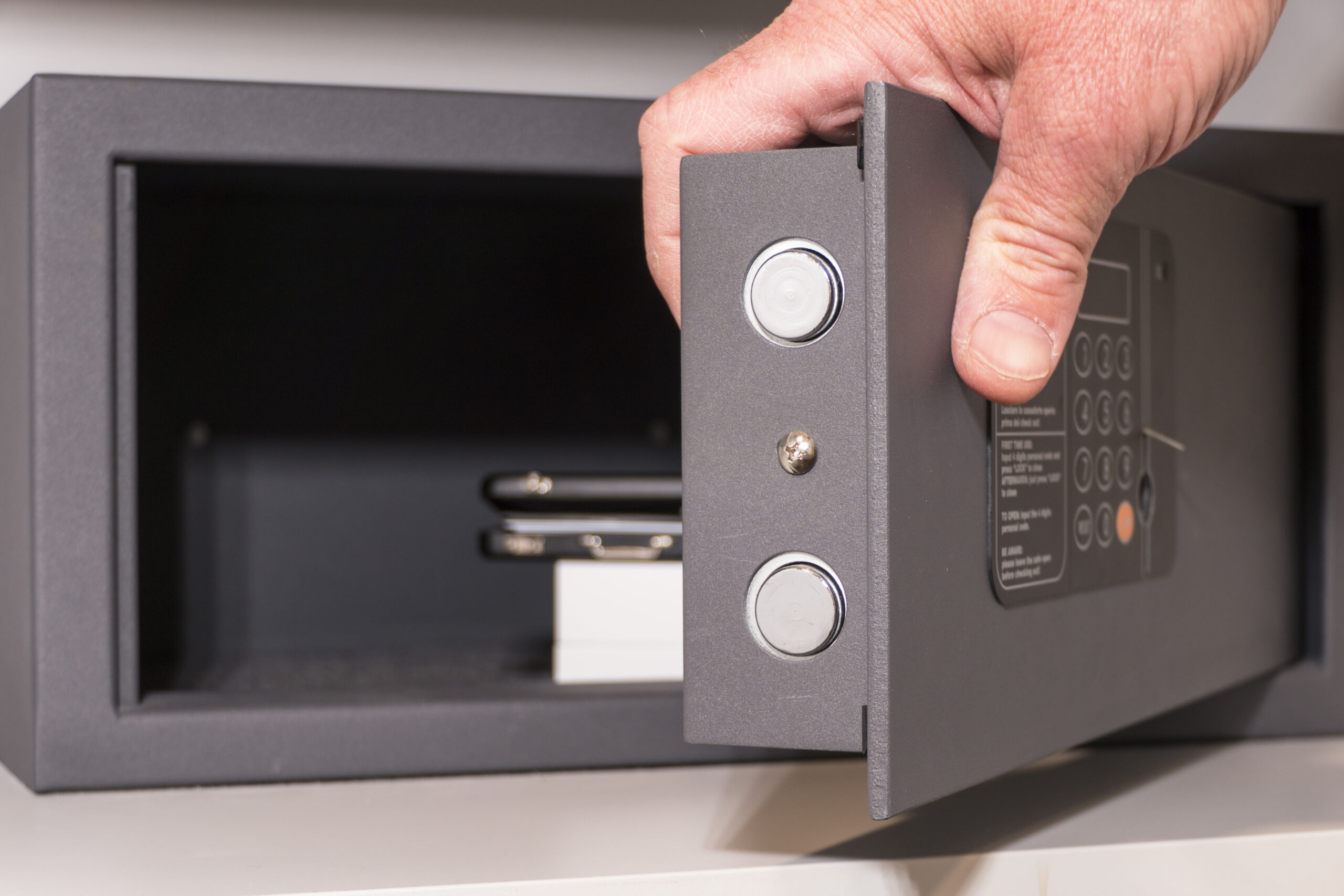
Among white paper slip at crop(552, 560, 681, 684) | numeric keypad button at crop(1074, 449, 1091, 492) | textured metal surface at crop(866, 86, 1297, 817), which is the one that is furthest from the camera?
white paper slip at crop(552, 560, 681, 684)

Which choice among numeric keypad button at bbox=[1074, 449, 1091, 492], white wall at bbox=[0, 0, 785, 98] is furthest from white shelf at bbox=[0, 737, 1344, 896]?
white wall at bbox=[0, 0, 785, 98]

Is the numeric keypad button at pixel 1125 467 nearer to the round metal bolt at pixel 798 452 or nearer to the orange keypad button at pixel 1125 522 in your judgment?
the orange keypad button at pixel 1125 522

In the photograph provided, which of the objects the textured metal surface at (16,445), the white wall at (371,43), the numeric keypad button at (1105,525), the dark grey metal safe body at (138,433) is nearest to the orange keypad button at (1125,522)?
the numeric keypad button at (1105,525)

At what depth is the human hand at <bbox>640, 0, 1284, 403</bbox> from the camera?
349 mm

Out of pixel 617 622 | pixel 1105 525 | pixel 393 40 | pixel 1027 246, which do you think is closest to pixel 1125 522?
pixel 1105 525

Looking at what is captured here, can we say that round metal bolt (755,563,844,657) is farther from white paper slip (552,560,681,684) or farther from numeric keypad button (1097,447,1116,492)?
white paper slip (552,560,681,684)

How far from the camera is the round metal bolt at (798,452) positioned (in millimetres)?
331

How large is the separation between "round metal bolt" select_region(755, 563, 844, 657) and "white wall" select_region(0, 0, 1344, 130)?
410 millimetres

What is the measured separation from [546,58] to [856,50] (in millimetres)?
300

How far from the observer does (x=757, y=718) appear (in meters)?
0.34

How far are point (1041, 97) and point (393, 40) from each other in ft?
1.33

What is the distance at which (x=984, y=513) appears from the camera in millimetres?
369

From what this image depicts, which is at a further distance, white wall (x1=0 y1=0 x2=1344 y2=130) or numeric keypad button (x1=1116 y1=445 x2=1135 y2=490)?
white wall (x1=0 y1=0 x2=1344 y2=130)

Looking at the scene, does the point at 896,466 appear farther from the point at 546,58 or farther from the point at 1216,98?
the point at 546,58
